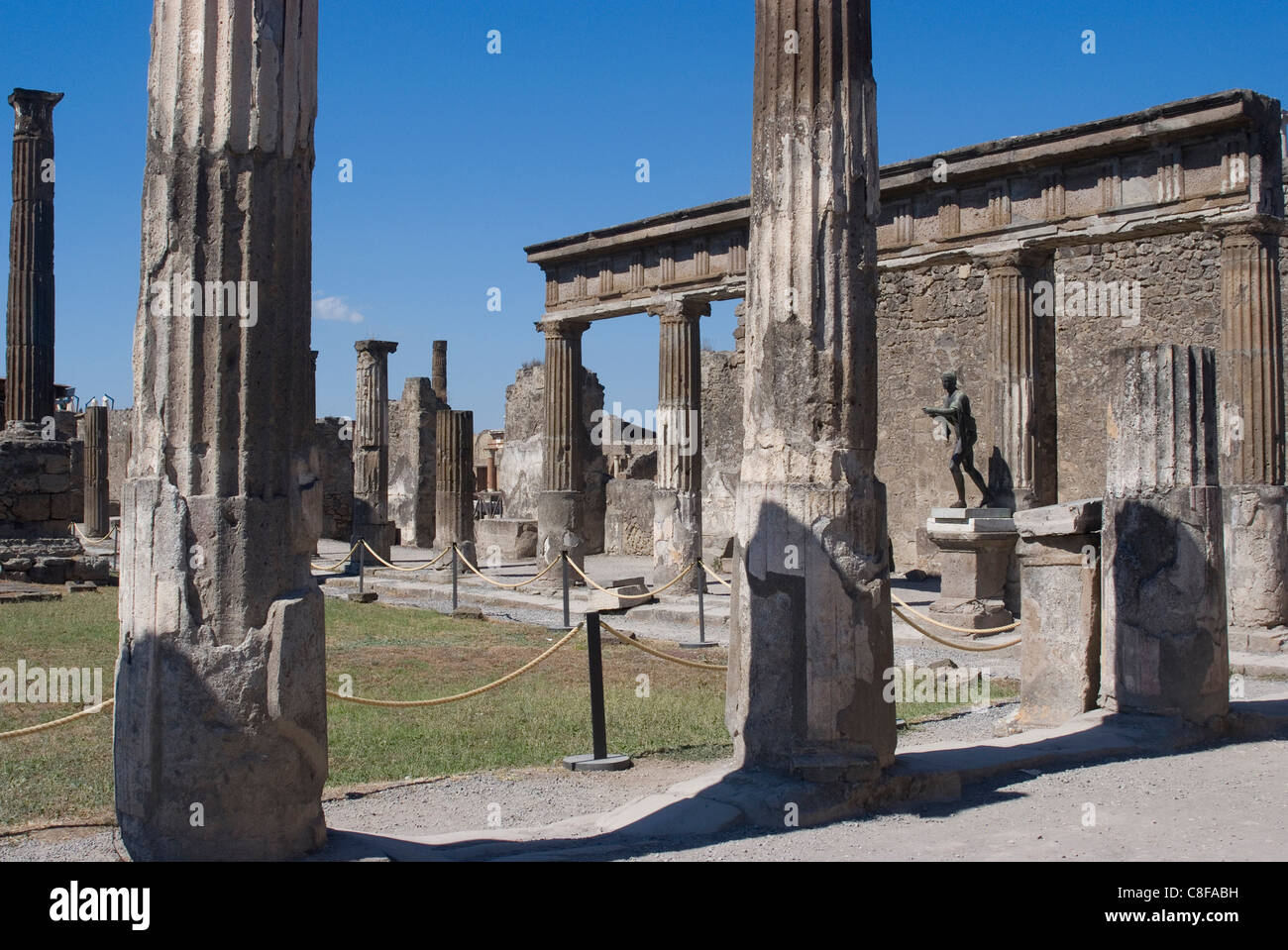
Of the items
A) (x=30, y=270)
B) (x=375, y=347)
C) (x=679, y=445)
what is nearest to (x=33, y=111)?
(x=30, y=270)

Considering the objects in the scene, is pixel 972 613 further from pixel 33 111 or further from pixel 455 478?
pixel 33 111

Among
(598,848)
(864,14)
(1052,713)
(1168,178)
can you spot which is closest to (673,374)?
(1168,178)

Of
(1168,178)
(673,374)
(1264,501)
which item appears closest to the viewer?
(1264,501)

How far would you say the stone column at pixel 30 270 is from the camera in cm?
1992

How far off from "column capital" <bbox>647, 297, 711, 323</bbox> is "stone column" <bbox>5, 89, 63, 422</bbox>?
10.9m

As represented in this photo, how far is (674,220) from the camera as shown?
1622cm

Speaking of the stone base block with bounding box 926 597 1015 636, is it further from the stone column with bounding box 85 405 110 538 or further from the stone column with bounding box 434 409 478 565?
the stone column with bounding box 85 405 110 538

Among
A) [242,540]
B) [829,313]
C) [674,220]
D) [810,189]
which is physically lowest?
[242,540]

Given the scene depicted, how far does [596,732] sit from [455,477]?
14983 millimetres

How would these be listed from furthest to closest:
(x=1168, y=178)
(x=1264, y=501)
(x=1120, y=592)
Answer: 1. (x=1168, y=178)
2. (x=1264, y=501)
3. (x=1120, y=592)

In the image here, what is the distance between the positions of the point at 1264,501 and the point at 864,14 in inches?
285

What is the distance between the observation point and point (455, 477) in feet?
70.0

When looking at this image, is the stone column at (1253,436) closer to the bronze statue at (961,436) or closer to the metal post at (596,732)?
the bronze statue at (961,436)
